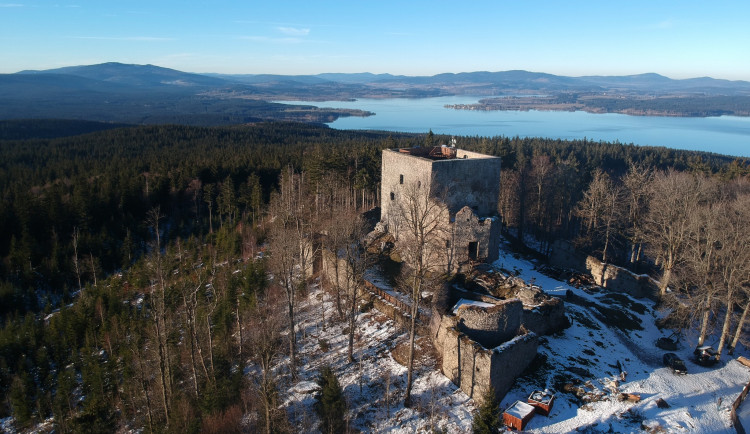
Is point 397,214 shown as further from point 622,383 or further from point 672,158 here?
point 672,158

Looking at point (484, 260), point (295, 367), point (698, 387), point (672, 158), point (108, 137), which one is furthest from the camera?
point (108, 137)

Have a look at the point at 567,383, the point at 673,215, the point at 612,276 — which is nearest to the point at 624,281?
the point at 612,276

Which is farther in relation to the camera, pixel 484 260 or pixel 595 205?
pixel 595 205

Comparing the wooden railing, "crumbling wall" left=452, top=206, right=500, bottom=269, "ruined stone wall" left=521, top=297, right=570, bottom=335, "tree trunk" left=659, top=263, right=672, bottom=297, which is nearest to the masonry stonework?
"crumbling wall" left=452, top=206, right=500, bottom=269

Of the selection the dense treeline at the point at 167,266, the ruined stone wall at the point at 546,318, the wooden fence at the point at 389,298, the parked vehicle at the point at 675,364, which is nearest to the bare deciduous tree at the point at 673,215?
the parked vehicle at the point at 675,364

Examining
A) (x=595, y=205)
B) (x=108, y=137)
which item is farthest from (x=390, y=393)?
(x=108, y=137)

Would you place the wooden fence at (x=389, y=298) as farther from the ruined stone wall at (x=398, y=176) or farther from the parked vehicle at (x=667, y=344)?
the parked vehicle at (x=667, y=344)
